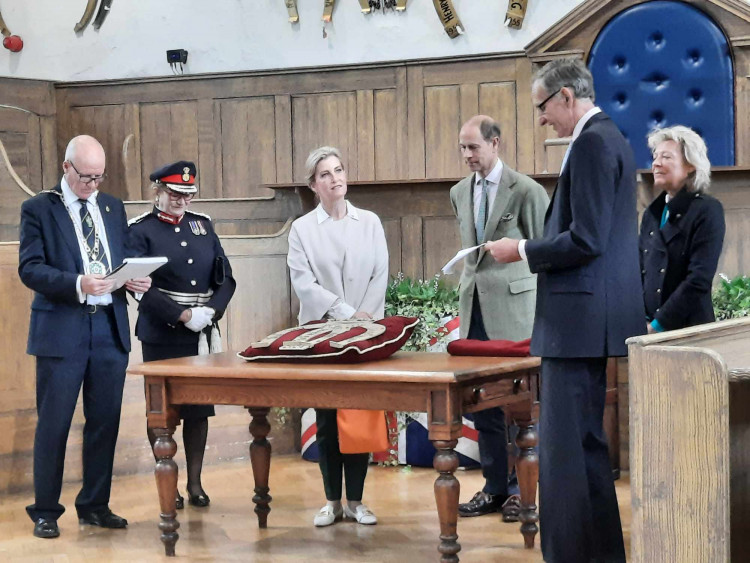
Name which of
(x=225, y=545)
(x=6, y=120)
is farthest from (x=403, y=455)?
(x=6, y=120)

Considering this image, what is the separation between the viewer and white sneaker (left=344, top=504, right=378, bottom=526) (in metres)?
4.17

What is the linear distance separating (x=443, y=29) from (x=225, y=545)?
5.53m

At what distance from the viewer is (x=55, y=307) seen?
4.16 meters

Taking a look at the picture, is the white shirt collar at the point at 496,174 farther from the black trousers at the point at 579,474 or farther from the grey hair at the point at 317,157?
the black trousers at the point at 579,474

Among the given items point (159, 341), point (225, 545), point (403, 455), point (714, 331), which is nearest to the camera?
point (714, 331)

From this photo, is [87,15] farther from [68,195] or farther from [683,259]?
[683,259]

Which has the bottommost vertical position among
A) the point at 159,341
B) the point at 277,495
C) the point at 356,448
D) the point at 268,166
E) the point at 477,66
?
the point at 277,495

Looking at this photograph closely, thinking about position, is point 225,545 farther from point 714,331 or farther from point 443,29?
point 443,29

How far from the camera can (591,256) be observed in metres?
3.01

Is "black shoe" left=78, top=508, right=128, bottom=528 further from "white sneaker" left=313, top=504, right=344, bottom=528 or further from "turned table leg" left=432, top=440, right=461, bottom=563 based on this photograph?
"turned table leg" left=432, top=440, right=461, bottom=563

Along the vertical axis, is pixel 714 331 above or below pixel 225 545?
above

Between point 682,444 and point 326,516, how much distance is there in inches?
92.1

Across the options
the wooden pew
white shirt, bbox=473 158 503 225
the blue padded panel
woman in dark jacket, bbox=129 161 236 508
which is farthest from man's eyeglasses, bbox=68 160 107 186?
the blue padded panel

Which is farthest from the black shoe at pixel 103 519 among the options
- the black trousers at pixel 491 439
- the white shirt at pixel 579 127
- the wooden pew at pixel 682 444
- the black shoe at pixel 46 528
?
the wooden pew at pixel 682 444
